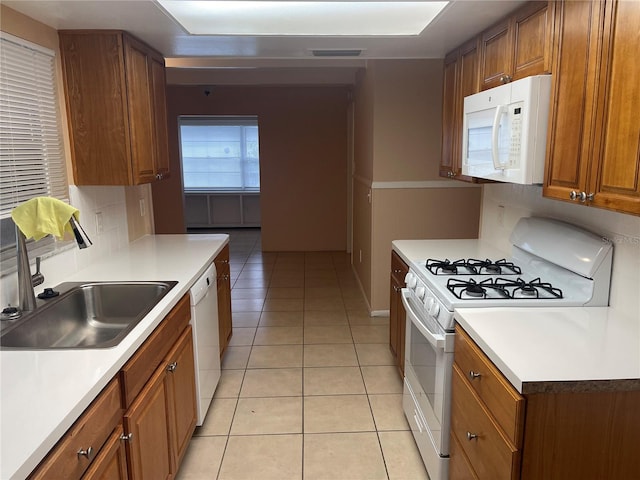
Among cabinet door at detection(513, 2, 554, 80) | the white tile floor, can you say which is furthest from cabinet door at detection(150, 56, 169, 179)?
cabinet door at detection(513, 2, 554, 80)

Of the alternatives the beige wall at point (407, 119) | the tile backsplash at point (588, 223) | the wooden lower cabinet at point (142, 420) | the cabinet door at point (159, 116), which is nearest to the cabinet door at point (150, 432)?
the wooden lower cabinet at point (142, 420)

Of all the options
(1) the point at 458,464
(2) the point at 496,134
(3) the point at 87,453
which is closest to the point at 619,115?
(2) the point at 496,134

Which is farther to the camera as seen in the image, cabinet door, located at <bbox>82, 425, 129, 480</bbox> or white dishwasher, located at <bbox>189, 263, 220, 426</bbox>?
white dishwasher, located at <bbox>189, 263, 220, 426</bbox>

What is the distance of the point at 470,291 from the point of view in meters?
2.02

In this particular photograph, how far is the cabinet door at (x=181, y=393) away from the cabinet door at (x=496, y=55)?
1886mm

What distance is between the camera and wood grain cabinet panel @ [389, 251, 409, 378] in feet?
9.55

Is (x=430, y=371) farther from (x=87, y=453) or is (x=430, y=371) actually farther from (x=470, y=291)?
(x=87, y=453)

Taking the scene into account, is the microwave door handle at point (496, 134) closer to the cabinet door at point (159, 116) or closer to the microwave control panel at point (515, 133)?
the microwave control panel at point (515, 133)

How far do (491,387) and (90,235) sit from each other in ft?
7.45

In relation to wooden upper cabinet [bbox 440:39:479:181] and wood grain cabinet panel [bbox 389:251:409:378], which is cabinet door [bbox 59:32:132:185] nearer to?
wood grain cabinet panel [bbox 389:251:409:378]

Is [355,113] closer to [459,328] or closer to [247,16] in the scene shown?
[247,16]

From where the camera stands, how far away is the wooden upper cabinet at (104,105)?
247 centimetres

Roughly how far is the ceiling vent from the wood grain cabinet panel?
1.32 m

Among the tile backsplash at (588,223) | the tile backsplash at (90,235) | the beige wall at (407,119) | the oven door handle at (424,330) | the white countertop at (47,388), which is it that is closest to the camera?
the white countertop at (47,388)
